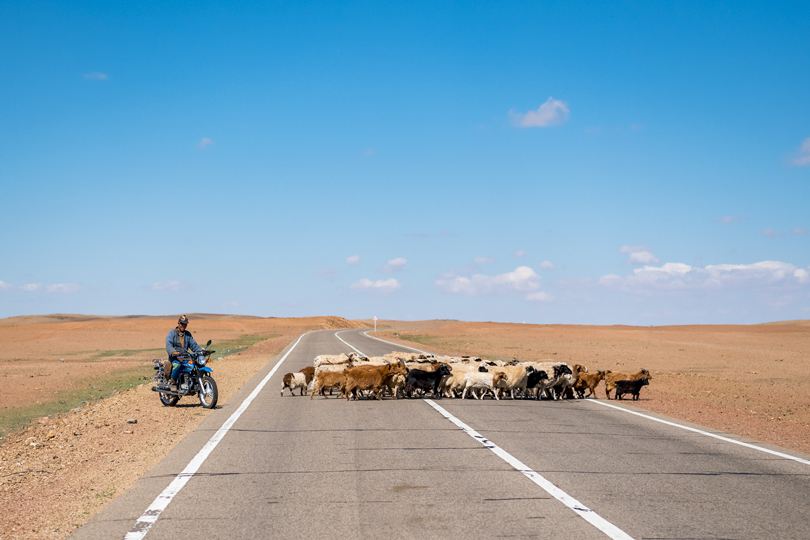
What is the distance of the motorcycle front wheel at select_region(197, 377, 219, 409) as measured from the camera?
13641mm

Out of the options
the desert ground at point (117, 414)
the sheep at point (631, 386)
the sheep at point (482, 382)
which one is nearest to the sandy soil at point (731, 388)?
the desert ground at point (117, 414)

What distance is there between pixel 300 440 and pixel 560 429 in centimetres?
459

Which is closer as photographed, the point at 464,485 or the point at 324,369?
the point at 464,485

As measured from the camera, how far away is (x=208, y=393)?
44.8ft

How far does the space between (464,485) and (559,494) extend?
1.02 meters

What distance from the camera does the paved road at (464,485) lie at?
550 centimetres

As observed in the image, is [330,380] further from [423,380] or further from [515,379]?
[515,379]

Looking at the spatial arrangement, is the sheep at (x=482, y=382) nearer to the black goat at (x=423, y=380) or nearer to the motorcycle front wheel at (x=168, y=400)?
the black goat at (x=423, y=380)

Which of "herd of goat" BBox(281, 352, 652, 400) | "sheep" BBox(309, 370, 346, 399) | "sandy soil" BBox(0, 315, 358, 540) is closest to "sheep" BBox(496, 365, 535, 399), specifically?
"herd of goat" BBox(281, 352, 652, 400)

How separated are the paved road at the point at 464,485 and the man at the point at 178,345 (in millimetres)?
3049

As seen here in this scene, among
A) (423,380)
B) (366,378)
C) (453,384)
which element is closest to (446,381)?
(453,384)

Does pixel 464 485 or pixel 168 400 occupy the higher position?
pixel 464 485

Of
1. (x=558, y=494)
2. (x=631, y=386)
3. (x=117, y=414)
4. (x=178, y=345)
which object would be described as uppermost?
A: (x=178, y=345)

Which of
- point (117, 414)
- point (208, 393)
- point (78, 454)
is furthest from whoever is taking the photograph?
point (117, 414)
